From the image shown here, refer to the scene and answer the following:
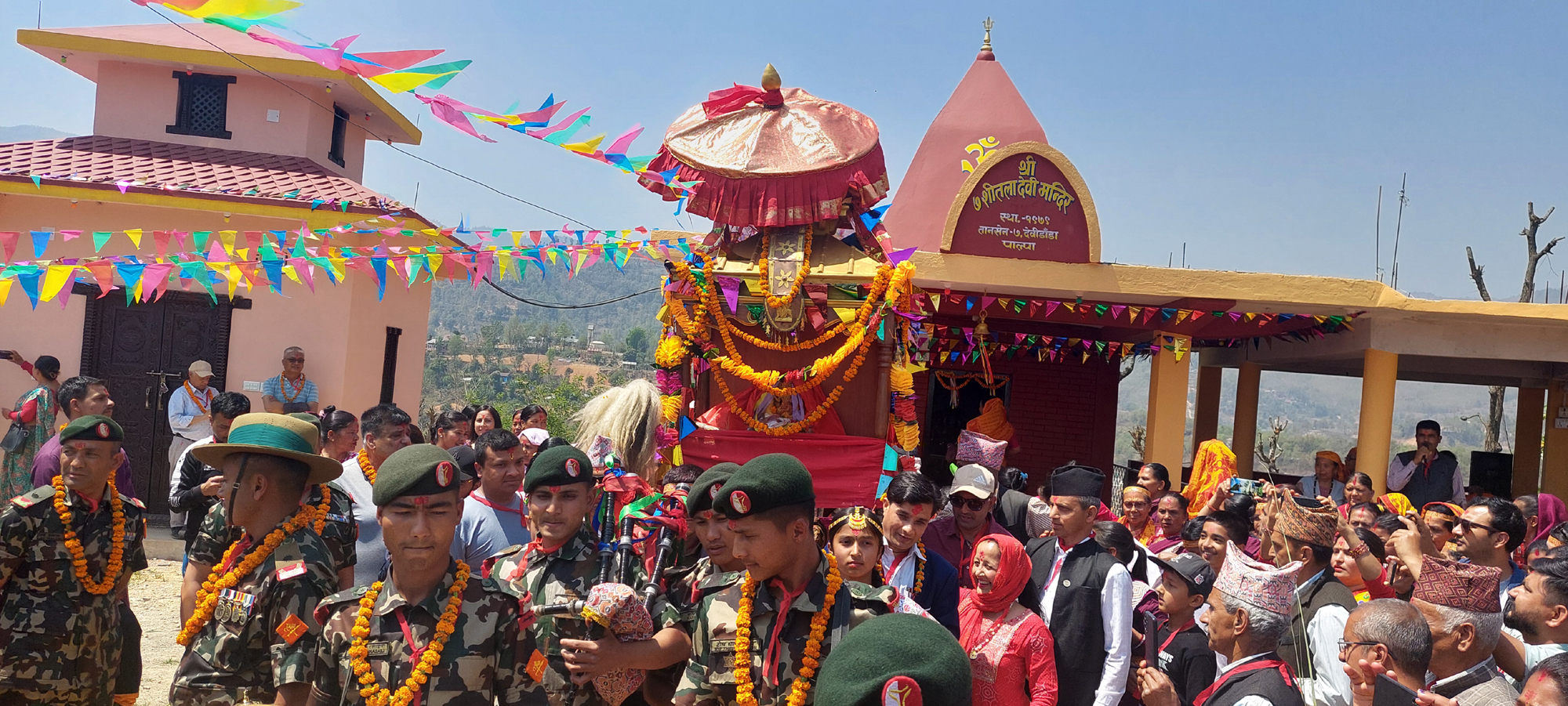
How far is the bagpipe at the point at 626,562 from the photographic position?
2.96 meters

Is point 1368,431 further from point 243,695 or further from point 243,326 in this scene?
Result: point 243,326

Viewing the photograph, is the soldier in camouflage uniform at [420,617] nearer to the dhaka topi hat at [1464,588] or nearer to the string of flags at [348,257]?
the dhaka topi hat at [1464,588]

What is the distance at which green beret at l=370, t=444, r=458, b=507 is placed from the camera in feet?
9.91

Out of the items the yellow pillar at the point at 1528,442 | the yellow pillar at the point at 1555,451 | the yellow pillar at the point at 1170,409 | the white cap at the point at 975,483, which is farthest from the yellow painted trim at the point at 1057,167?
the yellow pillar at the point at 1528,442

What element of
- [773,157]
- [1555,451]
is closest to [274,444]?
[773,157]

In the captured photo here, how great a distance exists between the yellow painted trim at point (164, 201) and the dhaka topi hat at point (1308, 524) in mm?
9842

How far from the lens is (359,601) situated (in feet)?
10.1

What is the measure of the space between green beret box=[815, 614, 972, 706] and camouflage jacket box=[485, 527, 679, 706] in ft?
4.08

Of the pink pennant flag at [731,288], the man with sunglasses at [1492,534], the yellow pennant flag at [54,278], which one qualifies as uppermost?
the pink pennant flag at [731,288]

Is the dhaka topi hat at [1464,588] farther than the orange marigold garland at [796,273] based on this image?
No

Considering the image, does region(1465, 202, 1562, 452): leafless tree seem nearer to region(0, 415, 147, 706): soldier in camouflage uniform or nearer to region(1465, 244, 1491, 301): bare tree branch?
region(1465, 244, 1491, 301): bare tree branch

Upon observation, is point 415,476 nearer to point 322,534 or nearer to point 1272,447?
point 322,534

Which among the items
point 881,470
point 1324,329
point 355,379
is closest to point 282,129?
point 355,379

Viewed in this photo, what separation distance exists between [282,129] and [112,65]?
2132mm
